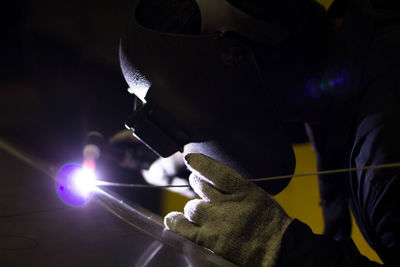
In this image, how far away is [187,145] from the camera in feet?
2.62

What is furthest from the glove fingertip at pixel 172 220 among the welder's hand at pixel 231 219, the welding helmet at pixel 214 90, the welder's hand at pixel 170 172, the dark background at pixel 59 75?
the dark background at pixel 59 75

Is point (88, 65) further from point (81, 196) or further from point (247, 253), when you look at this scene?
point (247, 253)

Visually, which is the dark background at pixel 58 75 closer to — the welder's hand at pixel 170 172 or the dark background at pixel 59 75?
the dark background at pixel 59 75

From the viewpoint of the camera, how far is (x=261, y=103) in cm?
77

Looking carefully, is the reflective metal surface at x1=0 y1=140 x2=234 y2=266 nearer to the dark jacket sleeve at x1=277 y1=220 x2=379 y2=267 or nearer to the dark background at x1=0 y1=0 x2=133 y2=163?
the dark jacket sleeve at x1=277 y1=220 x2=379 y2=267

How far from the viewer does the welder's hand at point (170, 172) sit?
1.14m

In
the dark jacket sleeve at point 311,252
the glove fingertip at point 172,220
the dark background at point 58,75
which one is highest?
the dark background at point 58,75

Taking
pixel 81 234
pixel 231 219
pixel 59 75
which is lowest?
pixel 231 219

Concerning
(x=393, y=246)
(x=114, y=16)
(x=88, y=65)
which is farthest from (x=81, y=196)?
(x=114, y=16)

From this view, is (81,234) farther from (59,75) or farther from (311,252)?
(59,75)

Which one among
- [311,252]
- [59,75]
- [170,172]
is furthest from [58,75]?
[311,252]

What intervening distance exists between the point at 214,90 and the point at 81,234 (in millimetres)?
371

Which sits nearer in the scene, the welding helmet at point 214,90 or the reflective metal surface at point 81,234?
the reflective metal surface at point 81,234

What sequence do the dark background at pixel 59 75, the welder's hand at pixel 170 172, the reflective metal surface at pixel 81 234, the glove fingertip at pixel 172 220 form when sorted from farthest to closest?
the dark background at pixel 59 75, the welder's hand at pixel 170 172, the glove fingertip at pixel 172 220, the reflective metal surface at pixel 81 234
